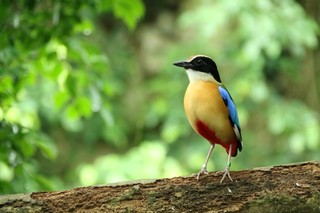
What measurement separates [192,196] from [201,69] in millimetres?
897

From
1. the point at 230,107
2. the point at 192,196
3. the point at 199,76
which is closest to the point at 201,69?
the point at 199,76

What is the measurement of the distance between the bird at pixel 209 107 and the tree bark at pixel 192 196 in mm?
354

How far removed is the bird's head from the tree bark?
0.73m

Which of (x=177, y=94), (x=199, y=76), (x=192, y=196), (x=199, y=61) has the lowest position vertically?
(x=192, y=196)

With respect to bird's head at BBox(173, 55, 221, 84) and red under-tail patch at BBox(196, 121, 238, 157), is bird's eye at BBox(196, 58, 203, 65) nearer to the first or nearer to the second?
bird's head at BBox(173, 55, 221, 84)

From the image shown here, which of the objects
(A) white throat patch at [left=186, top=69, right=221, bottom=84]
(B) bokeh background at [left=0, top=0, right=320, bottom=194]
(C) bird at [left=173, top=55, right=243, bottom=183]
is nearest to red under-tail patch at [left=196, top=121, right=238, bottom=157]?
(C) bird at [left=173, top=55, right=243, bottom=183]

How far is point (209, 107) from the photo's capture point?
11.5 feet

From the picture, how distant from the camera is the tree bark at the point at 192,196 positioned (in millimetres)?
2932

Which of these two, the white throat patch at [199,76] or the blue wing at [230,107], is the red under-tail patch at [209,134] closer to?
the blue wing at [230,107]

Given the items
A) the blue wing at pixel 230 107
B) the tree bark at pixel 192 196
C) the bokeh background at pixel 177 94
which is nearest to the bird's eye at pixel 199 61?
the blue wing at pixel 230 107

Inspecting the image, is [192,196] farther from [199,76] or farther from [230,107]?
[199,76]

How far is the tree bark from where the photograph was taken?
2932 millimetres

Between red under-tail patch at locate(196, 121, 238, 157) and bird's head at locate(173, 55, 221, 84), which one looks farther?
bird's head at locate(173, 55, 221, 84)

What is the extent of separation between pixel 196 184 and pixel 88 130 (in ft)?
22.4
